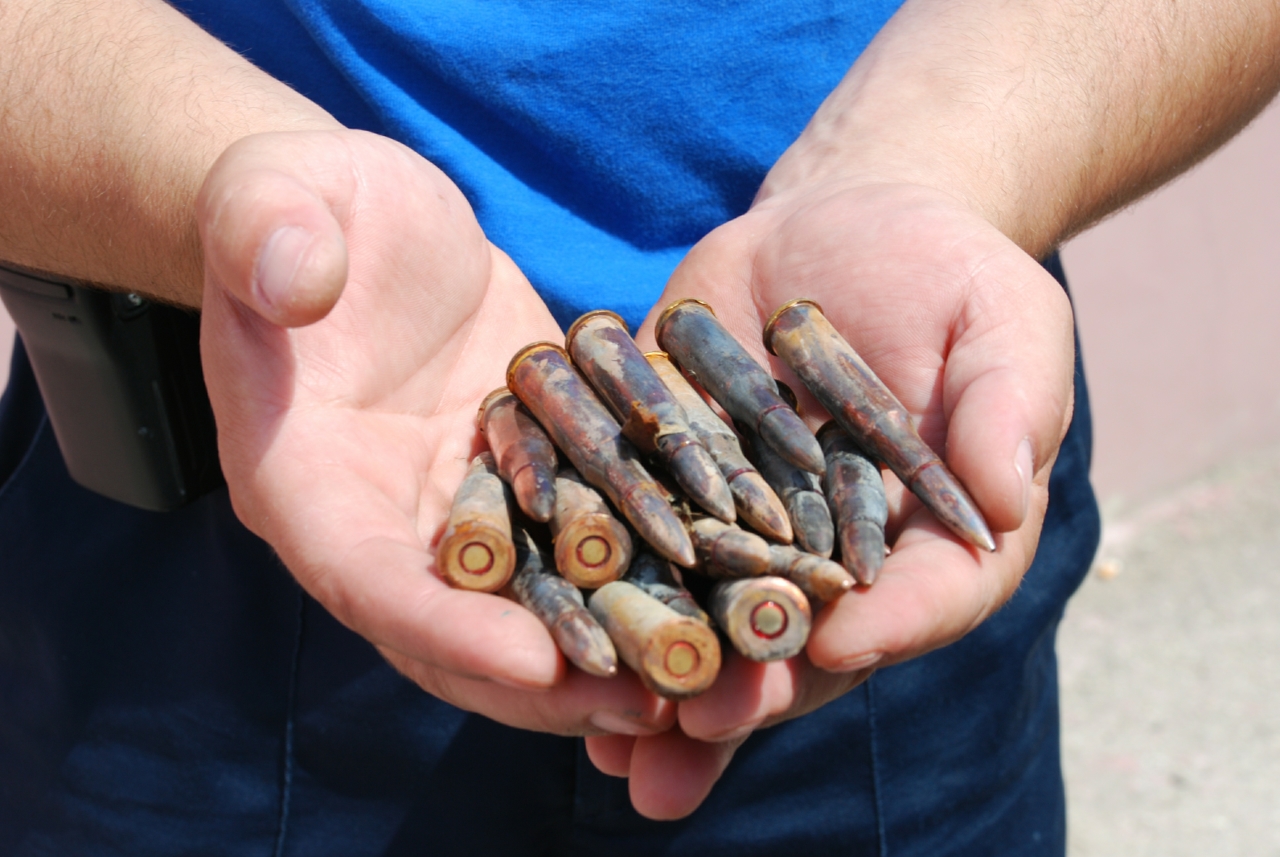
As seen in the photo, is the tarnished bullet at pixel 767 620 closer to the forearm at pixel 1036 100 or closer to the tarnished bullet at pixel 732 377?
the tarnished bullet at pixel 732 377

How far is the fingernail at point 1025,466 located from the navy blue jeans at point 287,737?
1030 millimetres

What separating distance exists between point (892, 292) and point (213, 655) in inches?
81.7

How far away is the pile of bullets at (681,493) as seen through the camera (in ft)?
7.16

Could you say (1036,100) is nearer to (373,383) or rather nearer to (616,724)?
(373,383)

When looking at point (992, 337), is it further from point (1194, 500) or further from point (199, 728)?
point (1194, 500)

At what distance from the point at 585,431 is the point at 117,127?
53.4 inches

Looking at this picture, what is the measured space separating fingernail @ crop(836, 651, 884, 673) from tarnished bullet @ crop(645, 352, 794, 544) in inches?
18.6

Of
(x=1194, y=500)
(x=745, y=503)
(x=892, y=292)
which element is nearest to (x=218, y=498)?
(x=745, y=503)

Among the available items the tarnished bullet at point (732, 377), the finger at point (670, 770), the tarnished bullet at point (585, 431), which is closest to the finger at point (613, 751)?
the finger at point (670, 770)

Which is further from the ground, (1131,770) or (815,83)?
(815,83)

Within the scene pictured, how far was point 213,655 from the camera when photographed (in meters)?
3.14

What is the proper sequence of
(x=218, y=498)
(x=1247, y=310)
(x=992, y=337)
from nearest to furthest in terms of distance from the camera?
1. (x=992, y=337)
2. (x=218, y=498)
3. (x=1247, y=310)

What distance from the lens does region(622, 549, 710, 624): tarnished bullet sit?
2.34m

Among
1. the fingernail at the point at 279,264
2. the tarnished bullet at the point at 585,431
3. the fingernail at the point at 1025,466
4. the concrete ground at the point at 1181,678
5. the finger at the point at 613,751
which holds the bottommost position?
the concrete ground at the point at 1181,678
